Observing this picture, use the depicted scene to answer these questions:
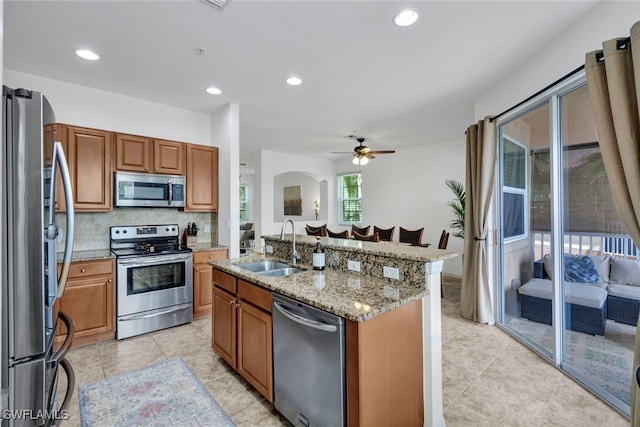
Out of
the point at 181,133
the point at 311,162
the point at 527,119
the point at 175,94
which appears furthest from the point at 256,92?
the point at 311,162

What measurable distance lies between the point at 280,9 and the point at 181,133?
2613 millimetres

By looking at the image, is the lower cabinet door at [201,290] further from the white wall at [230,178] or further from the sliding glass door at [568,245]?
the sliding glass door at [568,245]

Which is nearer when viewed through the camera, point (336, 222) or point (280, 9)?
point (280, 9)

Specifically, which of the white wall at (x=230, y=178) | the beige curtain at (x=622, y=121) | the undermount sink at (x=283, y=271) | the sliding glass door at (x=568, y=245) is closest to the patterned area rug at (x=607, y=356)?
the sliding glass door at (x=568, y=245)

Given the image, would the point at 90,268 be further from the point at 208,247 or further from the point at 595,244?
the point at 595,244

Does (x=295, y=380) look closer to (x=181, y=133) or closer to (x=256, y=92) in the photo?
(x=256, y=92)

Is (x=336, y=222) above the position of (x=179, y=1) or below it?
below

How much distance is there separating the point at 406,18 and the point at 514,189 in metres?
2.28

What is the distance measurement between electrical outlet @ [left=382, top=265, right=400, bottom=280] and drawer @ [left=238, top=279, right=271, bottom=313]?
795 millimetres

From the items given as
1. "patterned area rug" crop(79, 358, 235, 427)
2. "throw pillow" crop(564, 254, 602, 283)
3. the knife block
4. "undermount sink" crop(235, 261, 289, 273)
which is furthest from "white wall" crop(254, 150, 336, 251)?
"throw pillow" crop(564, 254, 602, 283)

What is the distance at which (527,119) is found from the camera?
9.86 ft

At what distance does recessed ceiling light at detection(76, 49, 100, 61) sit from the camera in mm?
2559

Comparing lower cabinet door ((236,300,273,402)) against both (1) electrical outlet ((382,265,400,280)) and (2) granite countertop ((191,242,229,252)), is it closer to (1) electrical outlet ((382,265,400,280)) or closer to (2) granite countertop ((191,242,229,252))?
(1) electrical outlet ((382,265,400,280))

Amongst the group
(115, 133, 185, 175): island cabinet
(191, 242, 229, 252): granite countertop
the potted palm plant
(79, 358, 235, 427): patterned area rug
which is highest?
(115, 133, 185, 175): island cabinet
